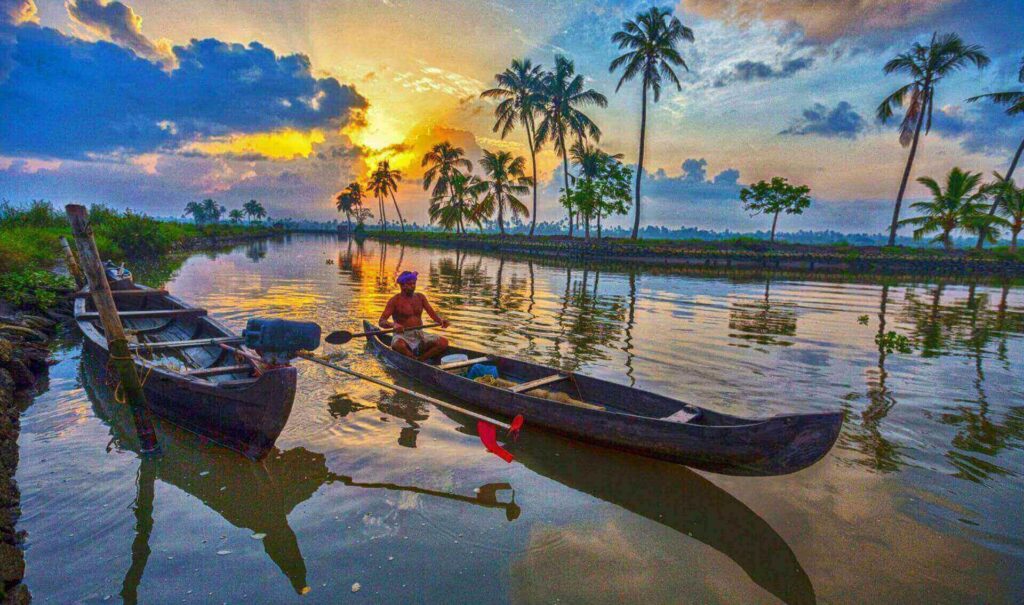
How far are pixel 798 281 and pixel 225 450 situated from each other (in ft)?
94.3

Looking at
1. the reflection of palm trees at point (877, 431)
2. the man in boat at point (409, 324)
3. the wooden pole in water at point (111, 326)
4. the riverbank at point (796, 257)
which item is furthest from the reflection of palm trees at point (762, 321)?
the riverbank at point (796, 257)

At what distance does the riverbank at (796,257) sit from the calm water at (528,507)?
1139 inches

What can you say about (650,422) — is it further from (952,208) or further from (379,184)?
(379,184)

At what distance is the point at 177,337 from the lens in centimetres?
945

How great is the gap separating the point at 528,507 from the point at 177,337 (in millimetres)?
A: 8469

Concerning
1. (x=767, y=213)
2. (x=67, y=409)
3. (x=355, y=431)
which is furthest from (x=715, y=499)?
(x=767, y=213)

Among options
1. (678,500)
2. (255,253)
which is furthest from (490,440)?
(255,253)

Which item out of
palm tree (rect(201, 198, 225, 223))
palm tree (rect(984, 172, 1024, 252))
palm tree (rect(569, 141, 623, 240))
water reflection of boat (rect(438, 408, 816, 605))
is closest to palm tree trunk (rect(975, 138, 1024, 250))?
palm tree (rect(984, 172, 1024, 252))

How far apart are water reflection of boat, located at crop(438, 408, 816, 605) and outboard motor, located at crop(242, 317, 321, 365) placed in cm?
275

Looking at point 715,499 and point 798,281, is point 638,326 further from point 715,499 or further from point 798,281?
point 798,281

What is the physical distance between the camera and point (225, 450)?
215 inches

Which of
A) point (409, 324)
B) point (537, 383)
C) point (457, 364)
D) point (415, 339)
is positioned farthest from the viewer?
point (409, 324)

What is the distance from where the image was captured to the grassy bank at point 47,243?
11594 millimetres

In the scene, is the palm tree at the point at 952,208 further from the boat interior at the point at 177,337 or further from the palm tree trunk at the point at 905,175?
the boat interior at the point at 177,337
